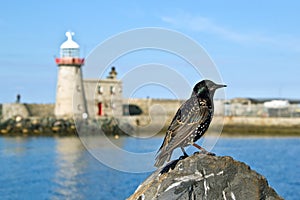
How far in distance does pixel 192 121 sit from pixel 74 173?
895 inches

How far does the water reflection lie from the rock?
14957 mm

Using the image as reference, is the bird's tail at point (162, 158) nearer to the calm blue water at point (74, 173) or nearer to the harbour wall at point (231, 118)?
the calm blue water at point (74, 173)

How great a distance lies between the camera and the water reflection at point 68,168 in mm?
21781

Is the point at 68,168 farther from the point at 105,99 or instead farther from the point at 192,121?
the point at 105,99

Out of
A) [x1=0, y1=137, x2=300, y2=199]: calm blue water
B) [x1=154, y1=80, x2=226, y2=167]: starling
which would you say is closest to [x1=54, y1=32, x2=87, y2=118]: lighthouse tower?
[x1=0, y1=137, x2=300, y2=199]: calm blue water

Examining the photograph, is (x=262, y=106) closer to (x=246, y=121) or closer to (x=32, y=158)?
(x=246, y=121)

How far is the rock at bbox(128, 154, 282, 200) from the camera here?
19.4 feet

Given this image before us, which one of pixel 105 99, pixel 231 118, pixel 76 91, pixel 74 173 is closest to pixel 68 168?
pixel 74 173

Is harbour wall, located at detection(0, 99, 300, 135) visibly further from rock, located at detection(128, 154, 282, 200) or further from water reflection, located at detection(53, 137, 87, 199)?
rock, located at detection(128, 154, 282, 200)

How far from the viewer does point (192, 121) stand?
19.8ft

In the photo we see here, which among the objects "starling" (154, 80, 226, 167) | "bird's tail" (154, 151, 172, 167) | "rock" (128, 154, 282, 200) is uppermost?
"starling" (154, 80, 226, 167)

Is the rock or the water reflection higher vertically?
the rock

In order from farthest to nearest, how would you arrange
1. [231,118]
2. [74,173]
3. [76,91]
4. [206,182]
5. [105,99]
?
[231,118] → [105,99] → [76,91] → [74,173] → [206,182]

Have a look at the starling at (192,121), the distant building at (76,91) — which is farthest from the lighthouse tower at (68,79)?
the starling at (192,121)
